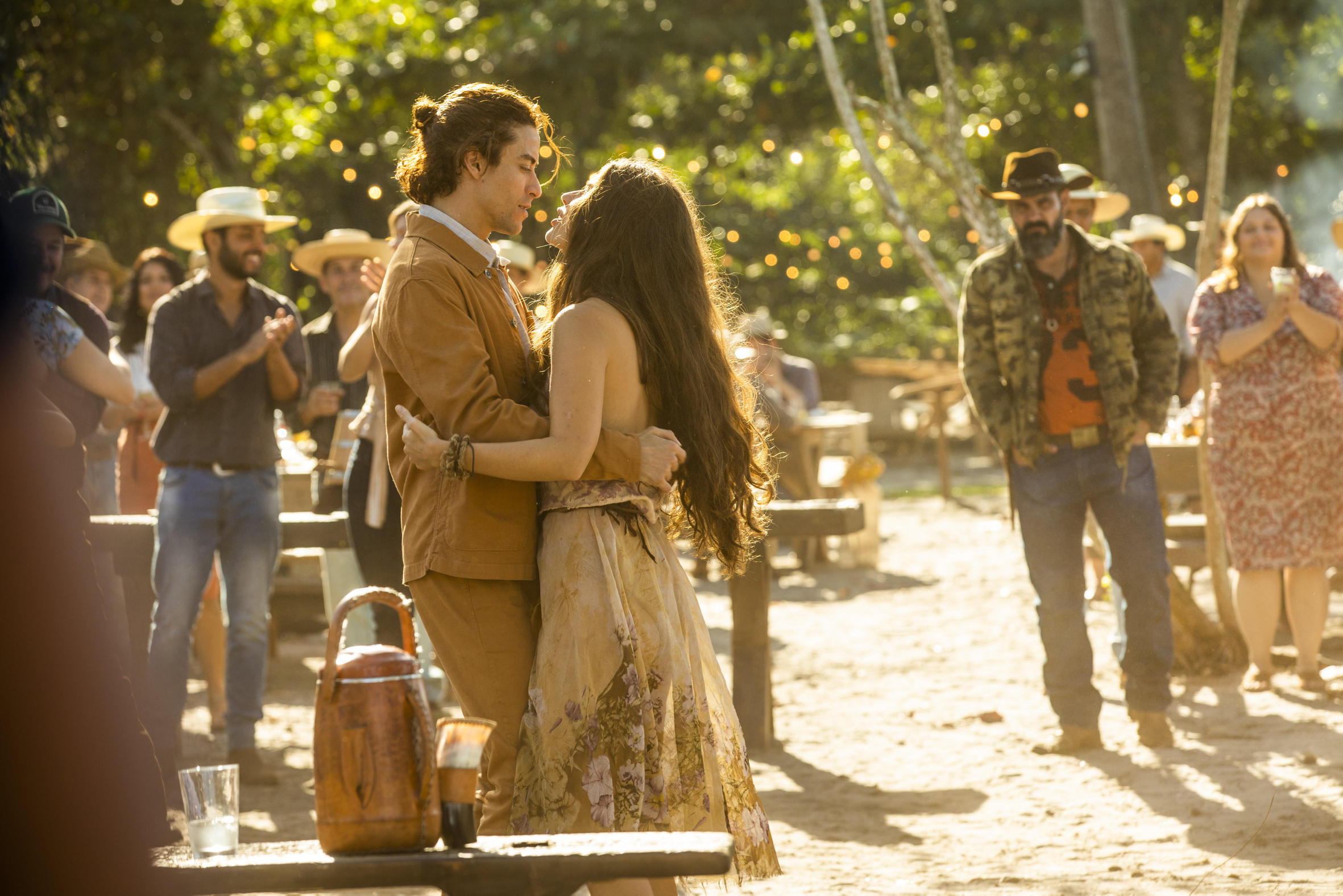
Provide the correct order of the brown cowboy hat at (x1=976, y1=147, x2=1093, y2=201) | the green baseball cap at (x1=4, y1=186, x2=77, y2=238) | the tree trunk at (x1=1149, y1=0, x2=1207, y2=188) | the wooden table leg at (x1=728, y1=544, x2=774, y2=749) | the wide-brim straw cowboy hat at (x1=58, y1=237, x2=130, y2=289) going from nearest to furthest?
the green baseball cap at (x1=4, y1=186, x2=77, y2=238) → the brown cowboy hat at (x1=976, y1=147, x2=1093, y2=201) → the wooden table leg at (x1=728, y1=544, x2=774, y2=749) → the wide-brim straw cowboy hat at (x1=58, y1=237, x2=130, y2=289) → the tree trunk at (x1=1149, y1=0, x2=1207, y2=188)

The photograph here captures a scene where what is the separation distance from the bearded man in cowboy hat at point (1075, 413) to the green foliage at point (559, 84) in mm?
5104

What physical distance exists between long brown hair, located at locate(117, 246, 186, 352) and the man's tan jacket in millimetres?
4686

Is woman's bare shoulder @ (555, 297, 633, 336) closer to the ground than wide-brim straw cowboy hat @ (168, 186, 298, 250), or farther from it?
closer to the ground

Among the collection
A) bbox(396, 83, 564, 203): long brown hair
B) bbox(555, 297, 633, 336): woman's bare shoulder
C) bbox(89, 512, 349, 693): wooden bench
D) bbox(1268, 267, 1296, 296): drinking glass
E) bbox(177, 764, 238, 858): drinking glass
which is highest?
bbox(396, 83, 564, 203): long brown hair

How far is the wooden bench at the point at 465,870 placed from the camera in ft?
7.72

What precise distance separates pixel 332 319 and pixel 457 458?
429 centimetres

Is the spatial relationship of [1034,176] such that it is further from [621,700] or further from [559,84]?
[559,84]

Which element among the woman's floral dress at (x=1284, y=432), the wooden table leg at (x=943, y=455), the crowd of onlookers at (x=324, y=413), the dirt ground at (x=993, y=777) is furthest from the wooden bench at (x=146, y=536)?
the wooden table leg at (x=943, y=455)

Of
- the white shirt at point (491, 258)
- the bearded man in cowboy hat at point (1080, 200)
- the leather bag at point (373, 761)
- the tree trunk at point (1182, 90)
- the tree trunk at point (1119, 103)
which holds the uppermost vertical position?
the tree trunk at point (1182, 90)

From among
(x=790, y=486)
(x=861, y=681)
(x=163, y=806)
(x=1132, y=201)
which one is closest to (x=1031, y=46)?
(x=1132, y=201)

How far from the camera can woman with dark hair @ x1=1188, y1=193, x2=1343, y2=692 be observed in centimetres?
642

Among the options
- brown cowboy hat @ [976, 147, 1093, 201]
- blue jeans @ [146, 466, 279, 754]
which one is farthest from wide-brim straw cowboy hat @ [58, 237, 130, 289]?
brown cowboy hat @ [976, 147, 1093, 201]

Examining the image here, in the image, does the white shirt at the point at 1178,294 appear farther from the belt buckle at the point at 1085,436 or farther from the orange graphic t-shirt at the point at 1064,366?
the belt buckle at the point at 1085,436

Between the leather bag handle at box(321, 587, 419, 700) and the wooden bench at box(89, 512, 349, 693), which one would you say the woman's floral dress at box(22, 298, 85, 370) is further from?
the leather bag handle at box(321, 587, 419, 700)
